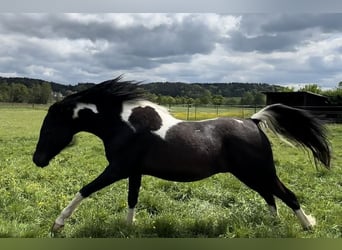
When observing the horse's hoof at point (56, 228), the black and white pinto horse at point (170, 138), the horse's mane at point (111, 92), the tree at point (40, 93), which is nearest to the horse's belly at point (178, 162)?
the black and white pinto horse at point (170, 138)

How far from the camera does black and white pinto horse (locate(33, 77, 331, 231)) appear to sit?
3.07 metres

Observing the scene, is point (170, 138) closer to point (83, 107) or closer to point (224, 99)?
point (83, 107)

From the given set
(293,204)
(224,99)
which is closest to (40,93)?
(224,99)

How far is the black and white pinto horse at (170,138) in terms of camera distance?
307 centimetres

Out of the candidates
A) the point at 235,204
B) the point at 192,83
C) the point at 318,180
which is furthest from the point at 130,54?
the point at 318,180

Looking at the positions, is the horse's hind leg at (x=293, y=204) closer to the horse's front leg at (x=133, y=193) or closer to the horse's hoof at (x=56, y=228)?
the horse's front leg at (x=133, y=193)

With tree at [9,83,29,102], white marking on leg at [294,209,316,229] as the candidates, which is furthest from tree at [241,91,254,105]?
tree at [9,83,29,102]

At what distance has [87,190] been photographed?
288cm

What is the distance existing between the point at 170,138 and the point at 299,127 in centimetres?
101

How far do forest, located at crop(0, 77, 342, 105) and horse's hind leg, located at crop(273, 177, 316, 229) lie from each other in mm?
875

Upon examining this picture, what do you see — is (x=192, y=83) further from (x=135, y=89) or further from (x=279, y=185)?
(x=279, y=185)

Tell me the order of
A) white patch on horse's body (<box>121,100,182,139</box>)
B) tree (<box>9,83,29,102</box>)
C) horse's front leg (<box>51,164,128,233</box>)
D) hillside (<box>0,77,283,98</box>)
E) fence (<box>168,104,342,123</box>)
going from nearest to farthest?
1. horse's front leg (<box>51,164,128,233</box>)
2. white patch on horse's body (<box>121,100,182,139</box>)
3. fence (<box>168,104,342,123</box>)
4. hillside (<box>0,77,283,98</box>)
5. tree (<box>9,83,29,102</box>)

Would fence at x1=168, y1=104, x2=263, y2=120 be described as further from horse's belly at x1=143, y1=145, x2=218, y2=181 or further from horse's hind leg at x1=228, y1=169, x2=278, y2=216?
horse's hind leg at x1=228, y1=169, x2=278, y2=216

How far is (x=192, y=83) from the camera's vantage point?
3.78 m
